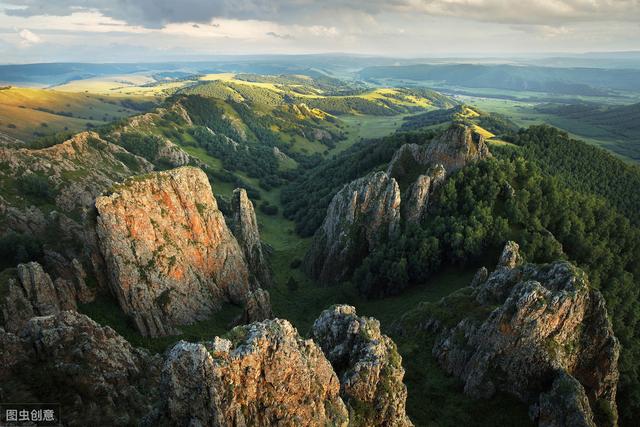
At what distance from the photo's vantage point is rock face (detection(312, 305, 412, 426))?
30406 millimetres

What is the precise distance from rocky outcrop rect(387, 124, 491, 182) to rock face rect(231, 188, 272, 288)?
3890cm

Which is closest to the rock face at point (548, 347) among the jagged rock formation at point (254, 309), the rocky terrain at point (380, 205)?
the jagged rock formation at point (254, 309)

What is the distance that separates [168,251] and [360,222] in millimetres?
Answer: 45671

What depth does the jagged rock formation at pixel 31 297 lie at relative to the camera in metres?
44.2

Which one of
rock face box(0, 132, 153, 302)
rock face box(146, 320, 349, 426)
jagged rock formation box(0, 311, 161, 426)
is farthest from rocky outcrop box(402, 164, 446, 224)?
rock face box(146, 320, 349, 426)

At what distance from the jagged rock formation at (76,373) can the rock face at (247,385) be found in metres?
8.56

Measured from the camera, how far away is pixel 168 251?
6419 cm

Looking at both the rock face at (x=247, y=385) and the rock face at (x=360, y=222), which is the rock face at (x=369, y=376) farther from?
the rock face at (x=360, y=222)

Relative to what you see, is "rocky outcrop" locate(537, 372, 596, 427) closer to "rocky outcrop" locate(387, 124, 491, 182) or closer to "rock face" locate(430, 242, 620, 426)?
"rock face" locate(430, 242, 620, 426)

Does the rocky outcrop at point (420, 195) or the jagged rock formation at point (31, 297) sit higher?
the rocky outcrop at point (420, 195)

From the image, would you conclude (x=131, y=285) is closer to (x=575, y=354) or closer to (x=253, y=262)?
(x=253, y=262)

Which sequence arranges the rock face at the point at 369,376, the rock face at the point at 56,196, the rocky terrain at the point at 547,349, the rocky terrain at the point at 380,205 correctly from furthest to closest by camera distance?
the rocky terrain at the point at 380,205 → the rock face at the point at 56,196 → the rocky terrain at the point at 547,349 → the rock face at the point at 369,376

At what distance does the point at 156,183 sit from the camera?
6638 cm
